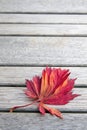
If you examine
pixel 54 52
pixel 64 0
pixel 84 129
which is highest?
pixel 64 0

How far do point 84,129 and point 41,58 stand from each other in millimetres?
401

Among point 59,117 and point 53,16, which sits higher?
point 53,16

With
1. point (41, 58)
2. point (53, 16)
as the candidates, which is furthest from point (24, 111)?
point (53, 16)

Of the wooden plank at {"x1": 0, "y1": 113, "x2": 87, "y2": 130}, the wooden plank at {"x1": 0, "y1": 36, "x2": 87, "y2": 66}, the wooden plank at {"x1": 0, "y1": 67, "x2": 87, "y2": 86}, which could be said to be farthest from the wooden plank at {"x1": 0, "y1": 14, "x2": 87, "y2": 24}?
the wooden plank at {"x1": 0, "y1": 113, "x2": 87, "y2": 130}

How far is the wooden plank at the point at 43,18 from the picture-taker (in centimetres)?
155

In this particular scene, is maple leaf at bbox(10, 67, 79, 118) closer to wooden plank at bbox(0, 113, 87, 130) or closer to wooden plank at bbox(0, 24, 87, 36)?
wooden plank at bbox(0, 113, 87, 130)

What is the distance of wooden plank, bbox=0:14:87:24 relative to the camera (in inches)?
61.1

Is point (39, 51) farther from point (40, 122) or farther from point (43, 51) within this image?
point (40, 122)

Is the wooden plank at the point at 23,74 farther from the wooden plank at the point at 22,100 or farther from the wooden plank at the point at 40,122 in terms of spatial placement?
the wooden plank at the point at 40,122

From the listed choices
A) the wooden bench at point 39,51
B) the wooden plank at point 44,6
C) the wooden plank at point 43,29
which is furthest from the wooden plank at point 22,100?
the wooden plank at point 44,6

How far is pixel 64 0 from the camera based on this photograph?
1.74 meters

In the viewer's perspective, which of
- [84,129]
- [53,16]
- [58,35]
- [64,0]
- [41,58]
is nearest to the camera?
[84,129]

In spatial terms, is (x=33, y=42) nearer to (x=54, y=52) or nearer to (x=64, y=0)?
(x=54, y=52)

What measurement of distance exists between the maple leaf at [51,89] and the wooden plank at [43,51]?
0.11 m
